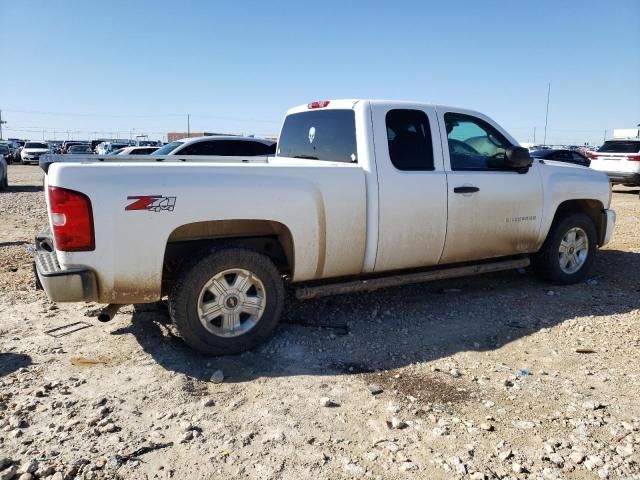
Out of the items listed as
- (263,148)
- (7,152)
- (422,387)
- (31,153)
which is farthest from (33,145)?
(422,387)

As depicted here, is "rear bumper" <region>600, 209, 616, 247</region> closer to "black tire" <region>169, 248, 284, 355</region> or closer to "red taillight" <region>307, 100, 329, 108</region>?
"red taillight" <region>307, 100, 329, 108</region>

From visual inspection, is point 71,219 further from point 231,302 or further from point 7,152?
point 7,152

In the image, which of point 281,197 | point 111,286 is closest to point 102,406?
point 111,286

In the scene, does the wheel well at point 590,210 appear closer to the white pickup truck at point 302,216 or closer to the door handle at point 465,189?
the white pickup truck at point 302,216

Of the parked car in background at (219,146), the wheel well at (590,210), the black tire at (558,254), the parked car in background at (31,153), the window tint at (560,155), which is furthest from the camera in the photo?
the parked car in background at (31,153)

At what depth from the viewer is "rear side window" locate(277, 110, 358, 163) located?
181 inches

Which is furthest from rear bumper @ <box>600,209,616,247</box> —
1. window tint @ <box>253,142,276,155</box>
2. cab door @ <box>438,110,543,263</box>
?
window tint @ <box>253,142,276,155</box>

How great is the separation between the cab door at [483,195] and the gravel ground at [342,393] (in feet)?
2.11

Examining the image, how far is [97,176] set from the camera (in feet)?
11.1

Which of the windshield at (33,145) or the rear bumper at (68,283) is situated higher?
the windshield at (33,145)

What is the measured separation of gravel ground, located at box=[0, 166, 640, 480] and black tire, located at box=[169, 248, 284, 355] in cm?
14

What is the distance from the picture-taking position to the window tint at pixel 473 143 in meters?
4.92

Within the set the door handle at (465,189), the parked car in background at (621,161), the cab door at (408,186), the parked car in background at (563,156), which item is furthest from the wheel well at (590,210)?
the parked car in background at (563,156)

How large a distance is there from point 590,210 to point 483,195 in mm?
2063
